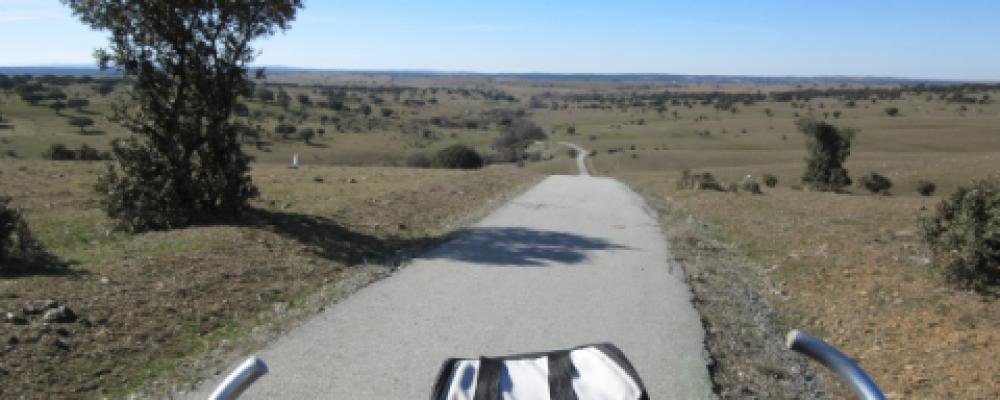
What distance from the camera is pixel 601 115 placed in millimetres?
122750

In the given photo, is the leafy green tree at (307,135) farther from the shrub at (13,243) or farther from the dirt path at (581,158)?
the shrub at (13,243)

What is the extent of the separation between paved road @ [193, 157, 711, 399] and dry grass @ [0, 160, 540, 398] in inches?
26.1

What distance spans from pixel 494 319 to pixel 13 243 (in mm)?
6033

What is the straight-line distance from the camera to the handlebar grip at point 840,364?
262 centimetres

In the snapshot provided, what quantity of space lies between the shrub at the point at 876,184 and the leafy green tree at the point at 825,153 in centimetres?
92

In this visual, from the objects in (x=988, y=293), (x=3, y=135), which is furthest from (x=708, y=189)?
(x=3, y=135)

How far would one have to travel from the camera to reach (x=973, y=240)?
26.6 feet

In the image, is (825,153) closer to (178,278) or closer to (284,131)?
(178,278)

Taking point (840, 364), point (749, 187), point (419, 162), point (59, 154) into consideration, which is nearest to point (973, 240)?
point (840, 364)

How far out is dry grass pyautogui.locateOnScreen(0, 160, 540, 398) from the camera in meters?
5.49

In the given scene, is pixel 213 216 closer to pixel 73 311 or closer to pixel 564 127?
pixel 73 311

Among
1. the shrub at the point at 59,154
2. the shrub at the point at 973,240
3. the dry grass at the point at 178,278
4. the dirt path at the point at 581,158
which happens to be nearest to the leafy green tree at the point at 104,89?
the shrub at the point at 59,154

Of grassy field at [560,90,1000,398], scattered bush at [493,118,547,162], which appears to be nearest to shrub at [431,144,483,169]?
grassy field at [560,90,1000,398]

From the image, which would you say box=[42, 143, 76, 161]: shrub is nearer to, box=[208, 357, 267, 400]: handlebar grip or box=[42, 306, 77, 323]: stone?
box=[42, 306, 77, 323]: stone
